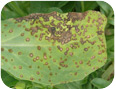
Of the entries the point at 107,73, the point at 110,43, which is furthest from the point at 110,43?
the point at 107,73

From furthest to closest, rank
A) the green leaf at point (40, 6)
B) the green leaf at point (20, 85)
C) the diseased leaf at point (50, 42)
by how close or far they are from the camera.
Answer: the green leaf at point (40, 6) → the green leaf at point (20, 85) → the diseased leaf at point (50, 42)

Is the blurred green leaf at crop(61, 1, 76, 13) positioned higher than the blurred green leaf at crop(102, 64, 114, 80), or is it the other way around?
the blurred green leaf at crop(61, 1, 76, 13)

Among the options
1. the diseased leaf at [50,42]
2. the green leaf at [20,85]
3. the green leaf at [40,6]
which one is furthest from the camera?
the green leaf at [40,6]

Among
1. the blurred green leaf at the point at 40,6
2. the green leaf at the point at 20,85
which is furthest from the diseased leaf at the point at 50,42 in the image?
the blurred green leaf at the point at 40,6

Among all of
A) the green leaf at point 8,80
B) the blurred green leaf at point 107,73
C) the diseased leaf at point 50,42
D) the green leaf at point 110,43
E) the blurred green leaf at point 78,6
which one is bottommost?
the blurred green leaf at point 107,73

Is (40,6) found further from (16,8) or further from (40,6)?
(16,8)

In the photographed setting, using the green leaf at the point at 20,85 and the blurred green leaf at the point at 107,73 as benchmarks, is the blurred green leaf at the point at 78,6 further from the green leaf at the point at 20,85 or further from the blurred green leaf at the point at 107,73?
the green leaf at the point at 20,85

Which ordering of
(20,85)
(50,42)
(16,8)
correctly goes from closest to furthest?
(50,42) → (20,85) → (16,8)

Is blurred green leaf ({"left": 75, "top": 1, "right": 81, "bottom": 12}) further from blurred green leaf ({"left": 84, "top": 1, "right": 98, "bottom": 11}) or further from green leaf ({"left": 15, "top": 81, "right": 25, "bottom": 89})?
green leaf ({"left": 15, "top": 81, "right": 25, "bottom": 89})

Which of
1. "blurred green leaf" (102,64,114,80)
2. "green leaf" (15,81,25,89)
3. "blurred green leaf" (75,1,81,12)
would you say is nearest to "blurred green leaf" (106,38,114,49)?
"blurred green leaf" (102,64,114,80)
